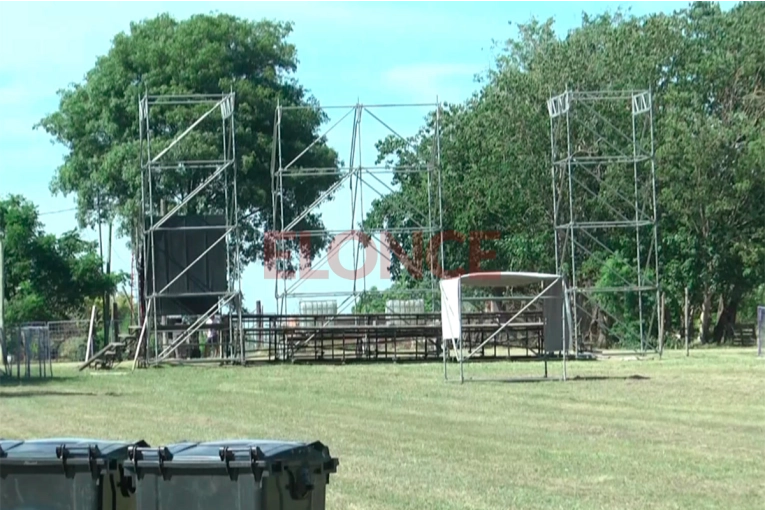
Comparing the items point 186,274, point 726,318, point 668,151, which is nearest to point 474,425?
point 186,274

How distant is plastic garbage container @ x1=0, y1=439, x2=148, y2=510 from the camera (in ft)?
22.1

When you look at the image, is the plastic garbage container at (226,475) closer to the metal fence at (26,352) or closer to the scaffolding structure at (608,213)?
the metal fence at (26,352)

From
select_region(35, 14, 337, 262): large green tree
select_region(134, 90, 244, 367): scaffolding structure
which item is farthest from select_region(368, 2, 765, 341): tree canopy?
select_region(134, 90, 244, 367): scaffolding structure

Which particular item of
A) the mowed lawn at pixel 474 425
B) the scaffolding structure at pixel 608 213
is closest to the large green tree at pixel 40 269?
the scaffolding structure at pixel 608 213

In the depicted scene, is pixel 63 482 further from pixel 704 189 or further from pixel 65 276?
pixel 65 276

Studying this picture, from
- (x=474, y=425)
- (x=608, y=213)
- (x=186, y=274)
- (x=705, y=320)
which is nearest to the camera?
(x=474, y=425)

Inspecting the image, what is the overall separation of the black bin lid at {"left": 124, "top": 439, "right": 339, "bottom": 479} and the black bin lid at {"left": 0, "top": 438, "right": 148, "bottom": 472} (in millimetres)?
113

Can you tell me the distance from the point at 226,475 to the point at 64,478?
892 millimetres

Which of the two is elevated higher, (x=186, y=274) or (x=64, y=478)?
(x=186, y=274)

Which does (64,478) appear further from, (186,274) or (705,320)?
(705,320)

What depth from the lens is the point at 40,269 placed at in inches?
1981

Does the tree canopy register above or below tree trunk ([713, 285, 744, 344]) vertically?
above

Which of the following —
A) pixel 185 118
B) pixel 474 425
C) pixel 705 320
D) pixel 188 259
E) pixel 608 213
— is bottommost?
pixel 474 425

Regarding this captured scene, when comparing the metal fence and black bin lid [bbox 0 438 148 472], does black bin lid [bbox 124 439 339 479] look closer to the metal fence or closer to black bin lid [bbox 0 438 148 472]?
black bin lid [bbox 0 438 148 472]
